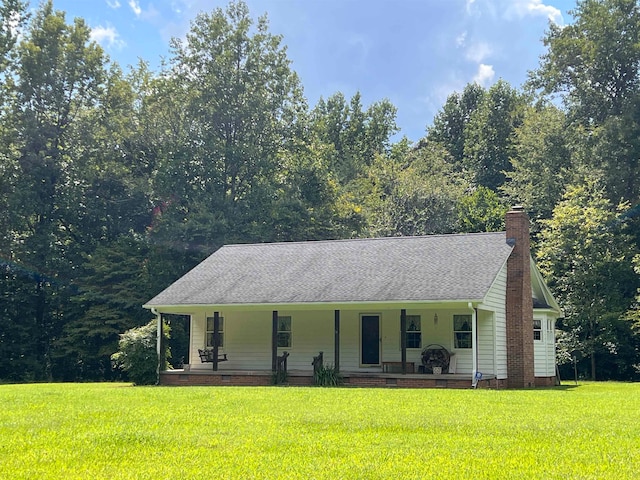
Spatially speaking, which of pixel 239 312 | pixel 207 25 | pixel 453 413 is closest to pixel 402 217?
pixel 207 25

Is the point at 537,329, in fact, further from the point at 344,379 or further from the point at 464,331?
the point at 344,379

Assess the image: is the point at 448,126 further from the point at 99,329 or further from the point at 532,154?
the point at 99,329

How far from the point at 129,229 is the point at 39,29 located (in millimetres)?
10653

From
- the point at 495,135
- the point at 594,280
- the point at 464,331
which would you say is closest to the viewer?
the point at 464,331

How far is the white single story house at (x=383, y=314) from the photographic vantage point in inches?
818

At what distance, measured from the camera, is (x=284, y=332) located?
2419 cm

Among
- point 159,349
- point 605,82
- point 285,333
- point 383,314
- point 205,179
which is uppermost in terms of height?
point 605,82

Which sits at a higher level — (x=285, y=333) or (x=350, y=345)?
(x=285, y=333)

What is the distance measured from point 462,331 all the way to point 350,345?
11.4 ft

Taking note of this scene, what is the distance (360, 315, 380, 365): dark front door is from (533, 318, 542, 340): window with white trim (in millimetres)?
5282

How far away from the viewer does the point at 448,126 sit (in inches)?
2447

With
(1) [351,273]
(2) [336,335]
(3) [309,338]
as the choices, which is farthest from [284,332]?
(2) [336,335]

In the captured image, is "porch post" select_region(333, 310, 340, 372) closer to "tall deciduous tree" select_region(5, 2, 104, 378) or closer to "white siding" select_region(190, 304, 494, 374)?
"white siding" select_region(190, 304, 494, 374)

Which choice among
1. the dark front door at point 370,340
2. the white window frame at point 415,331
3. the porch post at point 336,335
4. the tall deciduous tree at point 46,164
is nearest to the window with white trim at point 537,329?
the white window frame at point 415,331
